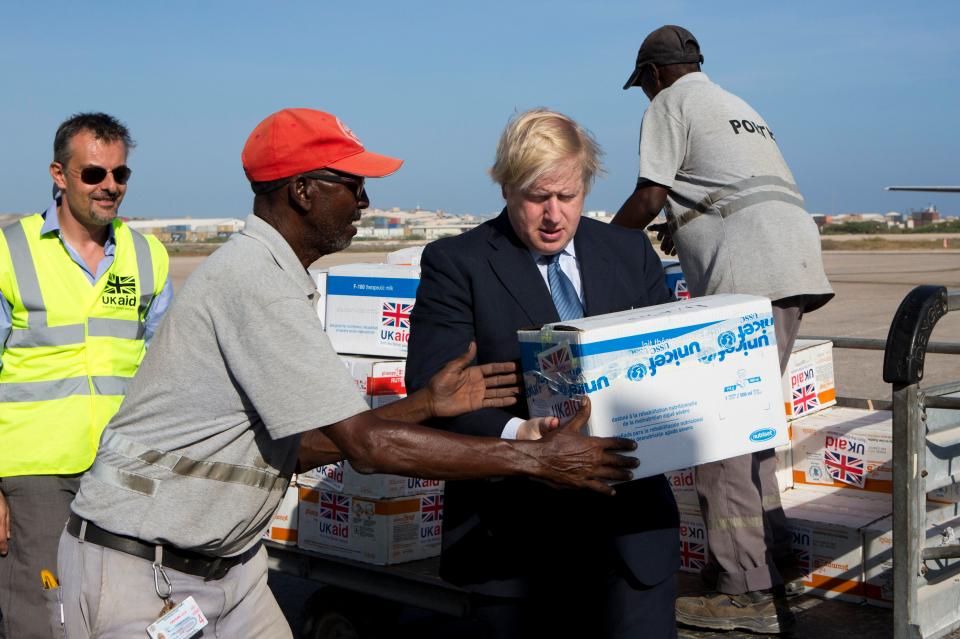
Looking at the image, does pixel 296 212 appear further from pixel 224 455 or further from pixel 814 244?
pixel 814 244

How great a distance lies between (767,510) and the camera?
4113 mm

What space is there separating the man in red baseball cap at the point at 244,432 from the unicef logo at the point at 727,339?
398 millimetres

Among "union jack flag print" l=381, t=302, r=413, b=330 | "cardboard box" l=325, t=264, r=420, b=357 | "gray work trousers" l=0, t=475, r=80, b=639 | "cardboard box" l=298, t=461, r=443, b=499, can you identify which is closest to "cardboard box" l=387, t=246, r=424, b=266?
"cardboard box" l=325, t=264, r=420, b=357

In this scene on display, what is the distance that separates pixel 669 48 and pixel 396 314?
1.70m

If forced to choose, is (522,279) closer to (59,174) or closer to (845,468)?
(59,174)

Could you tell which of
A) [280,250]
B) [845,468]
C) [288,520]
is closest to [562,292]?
[280,250]

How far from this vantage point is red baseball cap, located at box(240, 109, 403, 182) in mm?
2525

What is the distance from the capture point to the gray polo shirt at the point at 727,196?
4.11 m

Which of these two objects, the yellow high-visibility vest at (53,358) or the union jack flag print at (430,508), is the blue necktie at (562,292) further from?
the union jack flag print at (430,508)

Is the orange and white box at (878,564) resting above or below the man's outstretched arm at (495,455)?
below

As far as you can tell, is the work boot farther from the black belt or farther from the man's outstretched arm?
the black belt

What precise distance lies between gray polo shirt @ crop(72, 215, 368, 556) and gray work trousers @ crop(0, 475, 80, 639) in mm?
1349

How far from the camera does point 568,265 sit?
293cm

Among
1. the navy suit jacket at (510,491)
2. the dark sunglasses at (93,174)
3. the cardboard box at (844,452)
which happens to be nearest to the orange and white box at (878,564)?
the cardboard box at (844,452)
